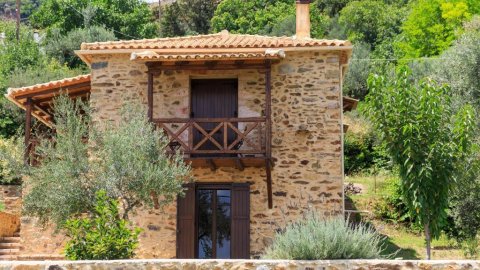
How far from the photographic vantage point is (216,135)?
52.6 feet

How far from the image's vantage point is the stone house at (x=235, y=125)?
15.1m

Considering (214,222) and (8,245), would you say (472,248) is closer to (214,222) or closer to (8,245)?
(214,222)

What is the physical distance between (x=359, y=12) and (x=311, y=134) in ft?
113

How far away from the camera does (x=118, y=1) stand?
145ft

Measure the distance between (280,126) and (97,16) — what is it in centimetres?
2907

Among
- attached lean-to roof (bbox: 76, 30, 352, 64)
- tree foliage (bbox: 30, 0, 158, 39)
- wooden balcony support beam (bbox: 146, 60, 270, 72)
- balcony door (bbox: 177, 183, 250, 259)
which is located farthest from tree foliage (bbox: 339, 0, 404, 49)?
balcony door (bbox: 177, 183, 250, 259)

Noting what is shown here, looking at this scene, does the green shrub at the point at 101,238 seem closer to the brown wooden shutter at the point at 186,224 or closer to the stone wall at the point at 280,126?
the brown wooden shutter at the point at 186,224

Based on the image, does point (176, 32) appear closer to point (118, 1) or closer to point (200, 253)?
point (118, 1)

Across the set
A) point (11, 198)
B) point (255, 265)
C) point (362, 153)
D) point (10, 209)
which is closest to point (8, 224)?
point (10, 209)

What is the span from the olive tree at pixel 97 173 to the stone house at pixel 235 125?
1661 millimetres

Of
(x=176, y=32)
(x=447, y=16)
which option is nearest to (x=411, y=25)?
(x=447, y=16)

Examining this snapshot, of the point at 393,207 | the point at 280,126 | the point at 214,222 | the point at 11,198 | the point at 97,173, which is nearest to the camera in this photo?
the point at 97,173

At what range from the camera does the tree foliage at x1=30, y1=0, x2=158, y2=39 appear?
41.7 meters

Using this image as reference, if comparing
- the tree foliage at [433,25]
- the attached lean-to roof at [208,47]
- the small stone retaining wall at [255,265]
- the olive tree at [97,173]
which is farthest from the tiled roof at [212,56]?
the tree foliage at [433,25]
